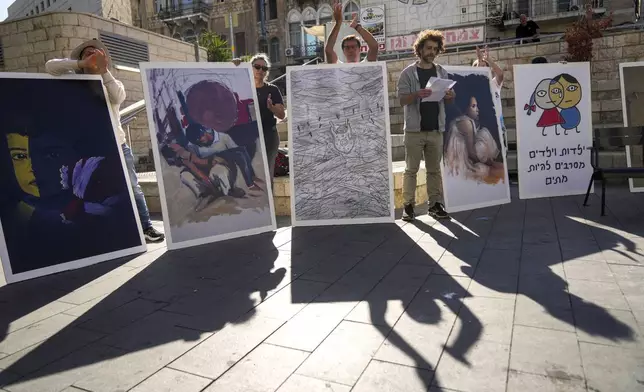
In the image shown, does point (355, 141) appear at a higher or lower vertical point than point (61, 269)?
higher

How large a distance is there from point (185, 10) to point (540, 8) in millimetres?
26258

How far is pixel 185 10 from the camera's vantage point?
117ft

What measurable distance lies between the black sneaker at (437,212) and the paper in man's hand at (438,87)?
117cm

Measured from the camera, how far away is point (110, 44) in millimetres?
11180

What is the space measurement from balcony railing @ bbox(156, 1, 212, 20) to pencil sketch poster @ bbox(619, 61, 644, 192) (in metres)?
35.2

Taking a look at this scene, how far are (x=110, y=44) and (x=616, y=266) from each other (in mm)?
11794

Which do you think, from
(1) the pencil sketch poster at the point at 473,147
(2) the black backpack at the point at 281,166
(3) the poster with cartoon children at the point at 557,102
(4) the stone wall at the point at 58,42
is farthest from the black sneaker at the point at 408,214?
(4) the stone wall at the point at 58,42

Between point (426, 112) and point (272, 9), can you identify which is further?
point (272, 9)

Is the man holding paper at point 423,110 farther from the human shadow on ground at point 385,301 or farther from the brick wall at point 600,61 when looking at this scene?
the brick wall at point 600,61

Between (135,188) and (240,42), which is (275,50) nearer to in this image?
(240,42)

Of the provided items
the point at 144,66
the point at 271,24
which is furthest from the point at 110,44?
the point at 271,24

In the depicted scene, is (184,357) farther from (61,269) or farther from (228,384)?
(61,269)

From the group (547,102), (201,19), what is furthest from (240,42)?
(547,102)

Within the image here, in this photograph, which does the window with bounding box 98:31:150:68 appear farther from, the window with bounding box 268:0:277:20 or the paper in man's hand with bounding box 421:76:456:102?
the window with bounding box 268:0:277:20
